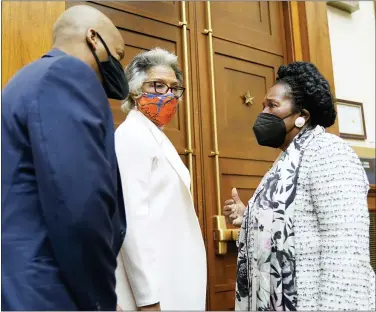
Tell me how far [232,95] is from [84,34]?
5.64 feet

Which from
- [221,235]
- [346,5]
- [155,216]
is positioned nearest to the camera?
[155,216]

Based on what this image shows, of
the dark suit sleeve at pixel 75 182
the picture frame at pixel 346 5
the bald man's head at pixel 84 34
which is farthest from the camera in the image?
the picture frame at pixel 346 5

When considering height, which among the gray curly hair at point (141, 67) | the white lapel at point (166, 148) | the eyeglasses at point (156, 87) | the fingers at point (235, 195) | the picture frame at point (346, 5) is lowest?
the fingers at point (235, 195)

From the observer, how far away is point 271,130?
65.6 inches

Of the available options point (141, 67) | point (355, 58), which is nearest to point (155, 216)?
point (141, 67)

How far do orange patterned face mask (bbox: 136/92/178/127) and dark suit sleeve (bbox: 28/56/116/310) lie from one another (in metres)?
0.76

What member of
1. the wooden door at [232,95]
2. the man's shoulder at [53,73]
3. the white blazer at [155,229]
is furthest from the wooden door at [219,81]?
the man's shoulder at [53,73]

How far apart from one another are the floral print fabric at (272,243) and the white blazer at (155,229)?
168 mm

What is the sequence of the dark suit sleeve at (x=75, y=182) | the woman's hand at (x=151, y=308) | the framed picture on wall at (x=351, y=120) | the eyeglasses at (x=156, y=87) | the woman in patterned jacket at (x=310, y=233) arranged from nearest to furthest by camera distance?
the dark suit sleeve at (x=75, y=182) → the woman in patterned jacket at (x=310, y=233) → the woman's hand at (x=151, y=308) → the eyeglasses at (x=156, y=87) → the framed picture on wall at (x=351, y=120)

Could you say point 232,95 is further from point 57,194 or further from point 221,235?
point 57,194

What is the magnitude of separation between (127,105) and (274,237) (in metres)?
0.75

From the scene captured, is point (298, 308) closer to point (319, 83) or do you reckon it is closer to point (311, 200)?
point (311, 200)

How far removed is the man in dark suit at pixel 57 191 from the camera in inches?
34.3

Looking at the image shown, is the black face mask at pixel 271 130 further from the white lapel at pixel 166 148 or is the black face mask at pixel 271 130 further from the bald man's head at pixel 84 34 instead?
the bald man's head at pixel 84 34
